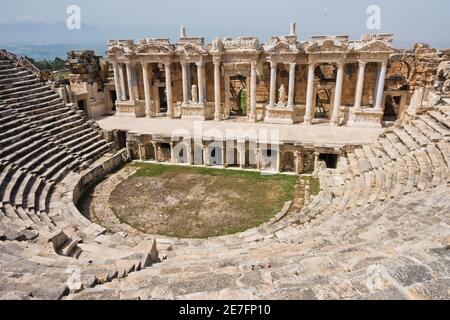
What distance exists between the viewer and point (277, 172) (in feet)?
53.0

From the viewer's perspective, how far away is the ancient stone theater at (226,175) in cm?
474

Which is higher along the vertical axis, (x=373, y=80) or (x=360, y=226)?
(x=373, y=80)

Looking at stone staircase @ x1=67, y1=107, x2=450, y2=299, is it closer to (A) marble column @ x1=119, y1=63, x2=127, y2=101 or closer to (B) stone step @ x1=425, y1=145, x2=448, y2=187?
(B) stone step @ x1=425, y1=145, x2=448, y2=187

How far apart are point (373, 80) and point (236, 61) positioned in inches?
347

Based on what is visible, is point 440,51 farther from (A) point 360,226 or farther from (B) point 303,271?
(B) point 303,271

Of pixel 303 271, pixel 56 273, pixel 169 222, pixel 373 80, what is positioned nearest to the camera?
pixel 303 271

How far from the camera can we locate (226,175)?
15.8m

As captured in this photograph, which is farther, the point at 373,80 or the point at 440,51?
the point at 440,51

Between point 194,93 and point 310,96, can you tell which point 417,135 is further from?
point 194,93

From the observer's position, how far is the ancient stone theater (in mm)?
4742

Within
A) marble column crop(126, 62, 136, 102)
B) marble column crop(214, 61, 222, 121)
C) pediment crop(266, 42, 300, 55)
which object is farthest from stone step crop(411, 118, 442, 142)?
marble column crop(126, 62, 136, 102)

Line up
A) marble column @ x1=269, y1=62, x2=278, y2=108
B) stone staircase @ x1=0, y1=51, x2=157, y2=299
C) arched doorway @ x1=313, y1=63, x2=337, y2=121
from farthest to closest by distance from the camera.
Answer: arched doorway @ x1=313, y1=63, x2=337, y2=121, marble column @ x1=269, y1=62, x2=278, y2=108, stone staircase @ x1=0, y1=51, x2=157, y2=299
